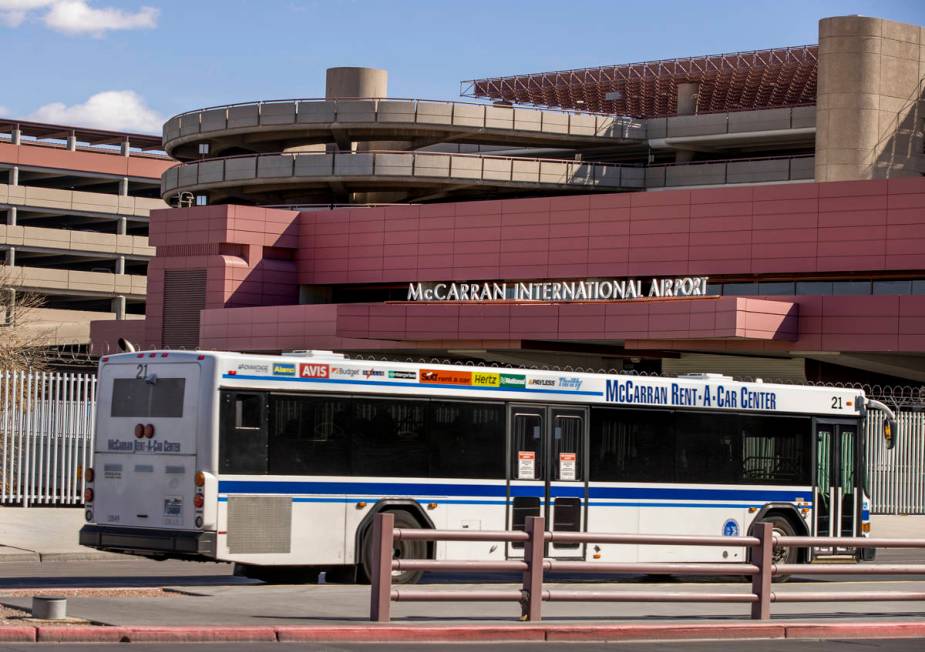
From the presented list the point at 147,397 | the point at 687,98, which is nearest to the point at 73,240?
the point at 687,98

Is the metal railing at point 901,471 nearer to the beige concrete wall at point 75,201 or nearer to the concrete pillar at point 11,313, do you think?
the concrete pillar at point 11,313

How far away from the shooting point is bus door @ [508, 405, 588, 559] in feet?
65.9

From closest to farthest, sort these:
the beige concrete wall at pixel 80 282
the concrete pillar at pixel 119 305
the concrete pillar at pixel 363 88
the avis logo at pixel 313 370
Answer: the avis logo at pixel 313 370
the concrete pillar at pixel 363 88
the beige concrete wall at pixel 80 282
the concrete pillar at pixel 119 305

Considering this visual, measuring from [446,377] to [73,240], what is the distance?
9082 centimetres

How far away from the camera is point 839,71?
58594 mm

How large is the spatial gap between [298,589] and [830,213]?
37.4 m

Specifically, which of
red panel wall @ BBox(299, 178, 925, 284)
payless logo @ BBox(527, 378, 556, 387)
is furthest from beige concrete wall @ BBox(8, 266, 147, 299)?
payless logo @ BBox(527, 378, 556, 387)

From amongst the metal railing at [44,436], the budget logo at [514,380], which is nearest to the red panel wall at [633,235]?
the metal railing at [44,436]

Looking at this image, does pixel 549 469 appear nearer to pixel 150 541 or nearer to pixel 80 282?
pixel 150 541

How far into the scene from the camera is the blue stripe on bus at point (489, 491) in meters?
17.8

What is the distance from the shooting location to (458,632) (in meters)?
13.9

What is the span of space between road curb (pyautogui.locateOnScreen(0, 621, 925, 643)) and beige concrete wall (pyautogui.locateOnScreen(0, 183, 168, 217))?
93945mm

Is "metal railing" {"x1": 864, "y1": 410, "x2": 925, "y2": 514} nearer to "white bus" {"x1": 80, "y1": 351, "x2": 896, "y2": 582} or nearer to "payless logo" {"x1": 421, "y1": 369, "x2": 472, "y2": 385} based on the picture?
"white bus" {"x1": 80, "y1": 351, "x2": 896, "y2": 582}

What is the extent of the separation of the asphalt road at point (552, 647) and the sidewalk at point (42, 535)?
32.4 ft
